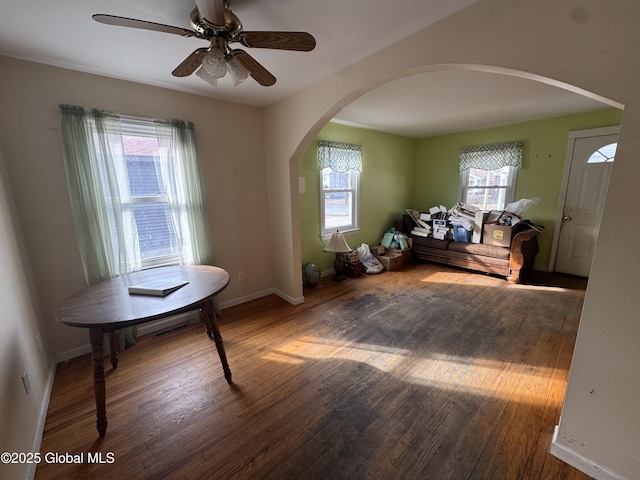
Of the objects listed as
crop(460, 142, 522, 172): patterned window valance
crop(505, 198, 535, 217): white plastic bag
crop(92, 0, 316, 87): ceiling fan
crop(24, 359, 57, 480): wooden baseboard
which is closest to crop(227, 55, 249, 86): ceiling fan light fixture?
crop(92, 0, 316, 87): ceiling fan

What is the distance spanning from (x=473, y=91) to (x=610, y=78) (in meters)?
1.94

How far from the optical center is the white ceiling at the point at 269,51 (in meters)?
1.33

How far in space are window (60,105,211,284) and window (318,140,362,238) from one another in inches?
70.1

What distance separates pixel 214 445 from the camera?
1377mm

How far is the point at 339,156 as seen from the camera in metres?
3.82

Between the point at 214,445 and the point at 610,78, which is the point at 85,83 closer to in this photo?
the point at 214,445

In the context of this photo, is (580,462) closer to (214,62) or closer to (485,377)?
(485,377)

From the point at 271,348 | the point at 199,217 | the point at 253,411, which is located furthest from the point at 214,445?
the point at 199,217

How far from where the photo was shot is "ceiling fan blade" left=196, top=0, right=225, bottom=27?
40.9 inches

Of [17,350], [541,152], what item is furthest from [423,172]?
[17,350]

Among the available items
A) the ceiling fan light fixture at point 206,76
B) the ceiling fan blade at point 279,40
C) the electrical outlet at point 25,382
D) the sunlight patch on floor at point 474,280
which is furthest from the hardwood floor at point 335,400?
the ceiling fan blade at point 279,40

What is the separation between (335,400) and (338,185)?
306 cm

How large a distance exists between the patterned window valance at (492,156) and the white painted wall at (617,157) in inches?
136

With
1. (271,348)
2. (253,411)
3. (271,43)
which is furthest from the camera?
(271,348)
